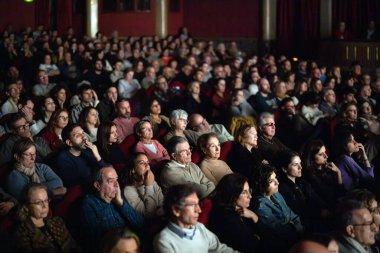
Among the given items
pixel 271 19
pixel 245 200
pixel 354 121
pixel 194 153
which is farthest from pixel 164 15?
pixel 245 200

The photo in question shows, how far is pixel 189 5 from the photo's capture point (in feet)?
41.5

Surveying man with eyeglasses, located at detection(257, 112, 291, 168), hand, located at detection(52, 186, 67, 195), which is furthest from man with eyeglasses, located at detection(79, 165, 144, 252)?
man with eyeglasses, located at detection(257, 112, 291, 168)

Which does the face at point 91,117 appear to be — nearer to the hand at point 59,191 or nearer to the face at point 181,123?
the face at point 181,123

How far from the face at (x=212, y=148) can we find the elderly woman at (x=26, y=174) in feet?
3.00

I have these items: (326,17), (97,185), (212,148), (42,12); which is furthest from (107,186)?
(42,12)

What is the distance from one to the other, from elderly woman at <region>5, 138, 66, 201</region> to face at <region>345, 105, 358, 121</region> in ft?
8.35

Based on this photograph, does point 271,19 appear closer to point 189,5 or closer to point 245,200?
point 189,5

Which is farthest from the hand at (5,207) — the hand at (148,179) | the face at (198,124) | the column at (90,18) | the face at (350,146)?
the column at (90,18)

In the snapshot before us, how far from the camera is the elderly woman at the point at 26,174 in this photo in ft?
10.0

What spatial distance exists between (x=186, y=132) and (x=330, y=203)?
1.29m

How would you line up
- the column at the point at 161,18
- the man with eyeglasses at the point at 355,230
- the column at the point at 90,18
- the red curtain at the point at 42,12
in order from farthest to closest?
the column at the point at 161,18
the column at the point at 90,18
the red curtain at the point at 42,12
the man with eyeglasses at the point at 355,230

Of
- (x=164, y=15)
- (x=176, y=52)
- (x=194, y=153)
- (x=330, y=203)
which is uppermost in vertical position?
(x=164, y=15)

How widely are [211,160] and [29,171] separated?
110 cm

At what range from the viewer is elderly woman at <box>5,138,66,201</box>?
3053mm
